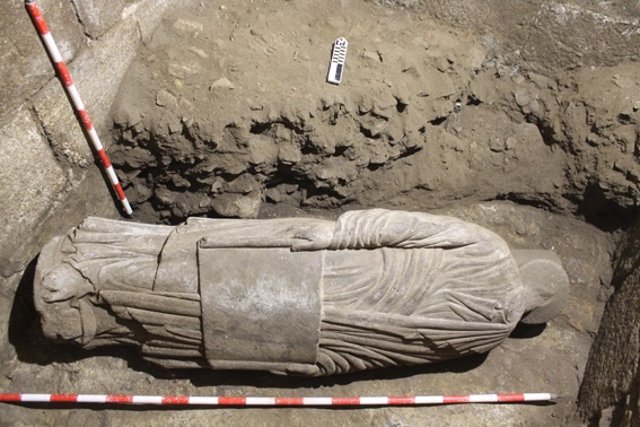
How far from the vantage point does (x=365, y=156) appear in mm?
4266

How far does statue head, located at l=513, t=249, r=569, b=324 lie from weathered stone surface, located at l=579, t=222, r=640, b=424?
0.39 m

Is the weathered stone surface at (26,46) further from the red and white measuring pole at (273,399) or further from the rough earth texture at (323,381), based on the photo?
the red and white measuring pole at (273,399)

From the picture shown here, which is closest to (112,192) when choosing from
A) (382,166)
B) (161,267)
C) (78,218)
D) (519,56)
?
(78,218)

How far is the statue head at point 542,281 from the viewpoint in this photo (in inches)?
148

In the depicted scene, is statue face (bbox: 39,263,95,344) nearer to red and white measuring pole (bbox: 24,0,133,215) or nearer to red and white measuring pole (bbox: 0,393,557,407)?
red and white measuring pole (bbox: 0,393,557,407)

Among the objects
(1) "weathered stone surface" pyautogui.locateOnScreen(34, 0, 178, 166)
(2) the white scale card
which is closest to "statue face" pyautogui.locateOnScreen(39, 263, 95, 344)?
(1) "weathered stone surface" pyautogui.locateOnScreen(34, 0, 178, 166)

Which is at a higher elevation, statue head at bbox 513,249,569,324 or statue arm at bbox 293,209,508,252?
statue arm at bbox 293,209,508,252

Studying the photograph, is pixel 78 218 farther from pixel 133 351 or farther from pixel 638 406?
pixel 638 406

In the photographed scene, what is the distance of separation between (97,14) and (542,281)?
270 centimetres

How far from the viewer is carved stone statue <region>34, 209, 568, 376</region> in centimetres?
347

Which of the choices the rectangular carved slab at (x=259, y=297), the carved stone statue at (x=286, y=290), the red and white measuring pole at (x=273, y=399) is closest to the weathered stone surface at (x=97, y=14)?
the carved stone statue at (x=286, y=290)

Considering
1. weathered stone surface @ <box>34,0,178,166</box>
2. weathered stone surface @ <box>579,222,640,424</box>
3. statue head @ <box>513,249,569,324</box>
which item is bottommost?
weathered stone surface @ <box>579,222,640,424</box>

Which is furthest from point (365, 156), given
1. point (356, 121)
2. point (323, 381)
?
point (323, 381)

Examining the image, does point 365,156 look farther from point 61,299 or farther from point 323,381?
point 61,299
